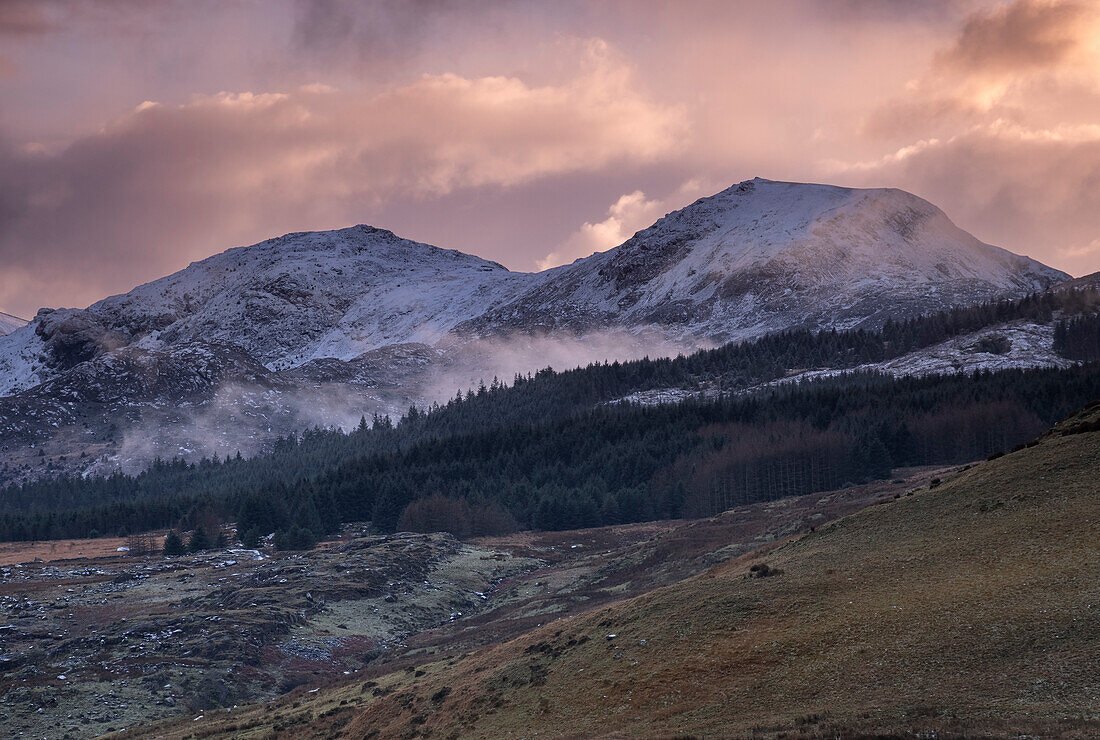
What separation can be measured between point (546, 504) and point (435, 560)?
43.9 m

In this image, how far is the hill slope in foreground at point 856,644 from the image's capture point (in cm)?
3009

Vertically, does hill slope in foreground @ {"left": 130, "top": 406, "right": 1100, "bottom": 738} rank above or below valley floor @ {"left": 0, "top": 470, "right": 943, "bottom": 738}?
above

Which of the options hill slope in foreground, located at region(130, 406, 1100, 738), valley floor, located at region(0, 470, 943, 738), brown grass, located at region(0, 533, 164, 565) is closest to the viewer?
hill slope in foreground, located at region(130, 406, 1100, 738)

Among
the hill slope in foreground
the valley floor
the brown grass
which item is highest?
the hill slope in foreground

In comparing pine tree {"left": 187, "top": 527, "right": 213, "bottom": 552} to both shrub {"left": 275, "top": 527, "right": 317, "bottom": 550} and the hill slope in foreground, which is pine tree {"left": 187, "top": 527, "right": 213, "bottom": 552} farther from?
the hill slope in foreground

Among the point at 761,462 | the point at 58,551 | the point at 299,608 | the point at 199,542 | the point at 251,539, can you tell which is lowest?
the point at 299,608

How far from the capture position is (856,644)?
119 ft

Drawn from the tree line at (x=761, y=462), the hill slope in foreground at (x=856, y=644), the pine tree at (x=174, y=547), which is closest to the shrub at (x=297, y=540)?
the tree line at (x=761, y=462)

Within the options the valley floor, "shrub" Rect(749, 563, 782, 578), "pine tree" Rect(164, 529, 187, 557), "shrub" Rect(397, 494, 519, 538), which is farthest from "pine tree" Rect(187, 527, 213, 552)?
"shrub" Rect(749, 563, 782, 578)

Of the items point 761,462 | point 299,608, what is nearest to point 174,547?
point 299,608

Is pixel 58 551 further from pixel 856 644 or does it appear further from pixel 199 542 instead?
pixel 856 644

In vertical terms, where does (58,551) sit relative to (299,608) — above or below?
above

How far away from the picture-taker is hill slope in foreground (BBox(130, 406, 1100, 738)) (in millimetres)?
30094

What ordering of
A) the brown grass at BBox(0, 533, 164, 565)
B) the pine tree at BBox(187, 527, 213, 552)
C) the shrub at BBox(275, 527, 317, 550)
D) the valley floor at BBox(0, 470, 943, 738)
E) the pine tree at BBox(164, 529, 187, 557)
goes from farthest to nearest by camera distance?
the brown grass at BBox(0, 533, 164, 565) → the pine tree at BBox(187, 527, 213, 552) → the pine tree at BBox(164, 529, 187, 557) → the shrub at BBox(275, 527, 317, 550) → the valley floor at BBox(0, 470, 943, 738)
